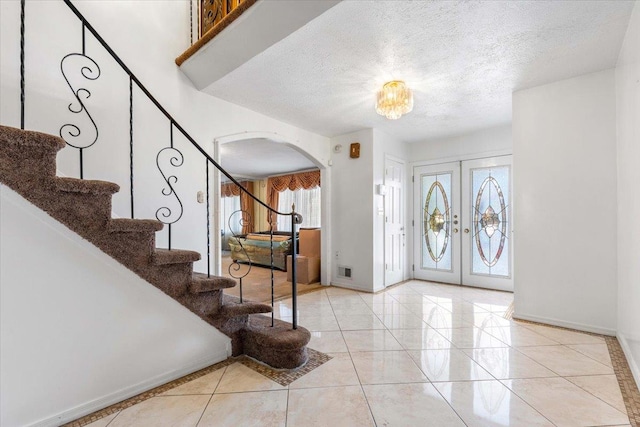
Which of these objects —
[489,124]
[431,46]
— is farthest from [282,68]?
[489,124]

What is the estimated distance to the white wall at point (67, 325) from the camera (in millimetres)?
1279

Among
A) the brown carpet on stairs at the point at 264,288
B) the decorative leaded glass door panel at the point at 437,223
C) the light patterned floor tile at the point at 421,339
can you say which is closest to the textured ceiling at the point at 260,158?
the brown carpet on stairs at the point at 264,288

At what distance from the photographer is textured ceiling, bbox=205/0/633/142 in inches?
72.8

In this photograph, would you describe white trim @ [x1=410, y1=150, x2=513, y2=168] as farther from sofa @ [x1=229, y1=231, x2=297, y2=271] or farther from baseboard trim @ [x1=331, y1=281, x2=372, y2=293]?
sofa @ [x1=229, y1=231, x2=297, y2=271]

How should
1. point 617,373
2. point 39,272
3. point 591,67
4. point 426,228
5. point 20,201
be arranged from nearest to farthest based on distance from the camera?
point 20,201
point 39,272
point 617,373
point 591,67
point 426,228

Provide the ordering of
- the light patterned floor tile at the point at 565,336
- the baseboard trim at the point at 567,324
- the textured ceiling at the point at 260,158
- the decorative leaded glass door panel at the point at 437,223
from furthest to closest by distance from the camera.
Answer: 1. the textured ceiling at the point at 260,158
2. the decorative leaded glass door panel at the point at 437,223
3. the baseboard trim at the point at 567,324
4. the light patterned floor tile at the point at 565,336

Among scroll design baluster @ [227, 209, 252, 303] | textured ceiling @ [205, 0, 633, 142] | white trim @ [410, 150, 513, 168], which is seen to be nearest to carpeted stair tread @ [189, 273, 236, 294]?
scroll design baluster @ [227, 209, 252, 303]

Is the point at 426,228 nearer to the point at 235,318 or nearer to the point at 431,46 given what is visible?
the point at 431,46

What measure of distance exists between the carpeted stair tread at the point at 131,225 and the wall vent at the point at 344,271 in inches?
126

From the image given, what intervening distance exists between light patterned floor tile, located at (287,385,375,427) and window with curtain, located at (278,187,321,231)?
6556 millimetres

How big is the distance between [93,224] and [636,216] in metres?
3.29

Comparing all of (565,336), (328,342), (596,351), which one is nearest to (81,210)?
(328,342)

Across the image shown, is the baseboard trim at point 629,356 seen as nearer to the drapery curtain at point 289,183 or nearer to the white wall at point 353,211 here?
the white wall at point 353,211

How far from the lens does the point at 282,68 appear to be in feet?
8.29
